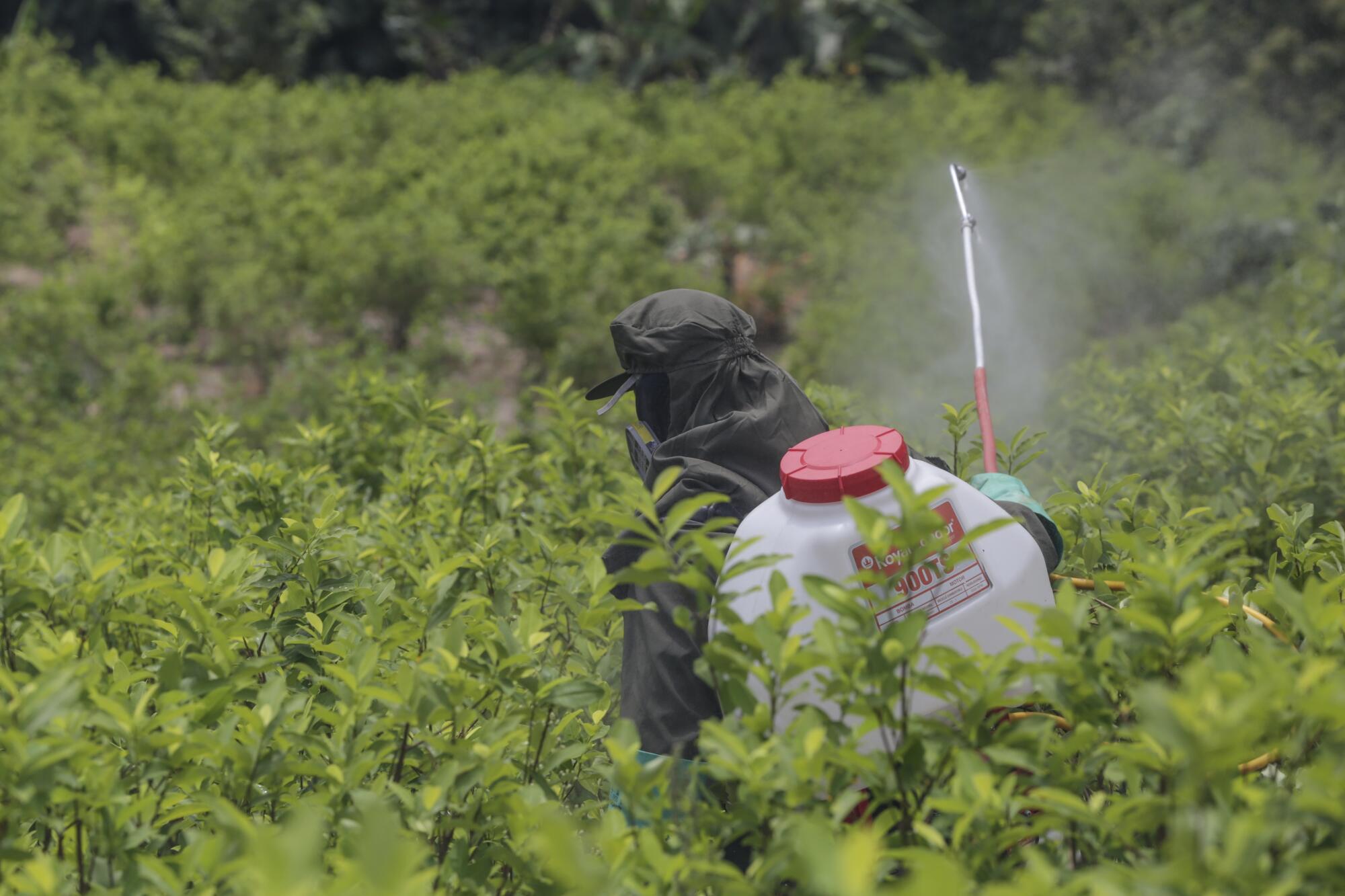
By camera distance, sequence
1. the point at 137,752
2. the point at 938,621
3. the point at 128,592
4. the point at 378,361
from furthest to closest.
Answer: the point at 378,361, the point at 128,592, the point at 938,621, the point at 137,752

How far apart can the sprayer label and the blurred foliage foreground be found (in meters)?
0.09

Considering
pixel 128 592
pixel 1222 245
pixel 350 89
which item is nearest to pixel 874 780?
pixel 128 592

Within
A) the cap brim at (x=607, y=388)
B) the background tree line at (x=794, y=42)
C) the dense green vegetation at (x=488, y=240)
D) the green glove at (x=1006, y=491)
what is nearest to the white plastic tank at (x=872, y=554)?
the green glove at (x=1006, y=491)

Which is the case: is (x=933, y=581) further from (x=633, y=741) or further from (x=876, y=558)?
(x=633, y=741)

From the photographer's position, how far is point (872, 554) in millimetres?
1669

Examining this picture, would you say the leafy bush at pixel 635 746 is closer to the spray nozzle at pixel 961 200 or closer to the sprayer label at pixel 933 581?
the sprayer label at pixel 933 581

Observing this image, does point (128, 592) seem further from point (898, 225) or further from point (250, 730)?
point (898, 225)

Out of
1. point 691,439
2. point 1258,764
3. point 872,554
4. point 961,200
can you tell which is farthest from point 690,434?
point 961,200

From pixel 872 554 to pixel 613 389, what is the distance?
3.44 feet

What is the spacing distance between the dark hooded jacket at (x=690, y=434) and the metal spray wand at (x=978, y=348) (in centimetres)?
37

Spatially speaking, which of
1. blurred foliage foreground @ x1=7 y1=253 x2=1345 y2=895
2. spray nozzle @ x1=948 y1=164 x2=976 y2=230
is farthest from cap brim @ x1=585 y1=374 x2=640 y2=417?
spray nozzle @ x1=948 y1=164 x2=976 y2=230

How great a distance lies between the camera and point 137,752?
5.24ft

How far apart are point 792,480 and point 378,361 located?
525 cm

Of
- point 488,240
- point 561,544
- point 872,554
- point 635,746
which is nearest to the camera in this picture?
point 635,746
